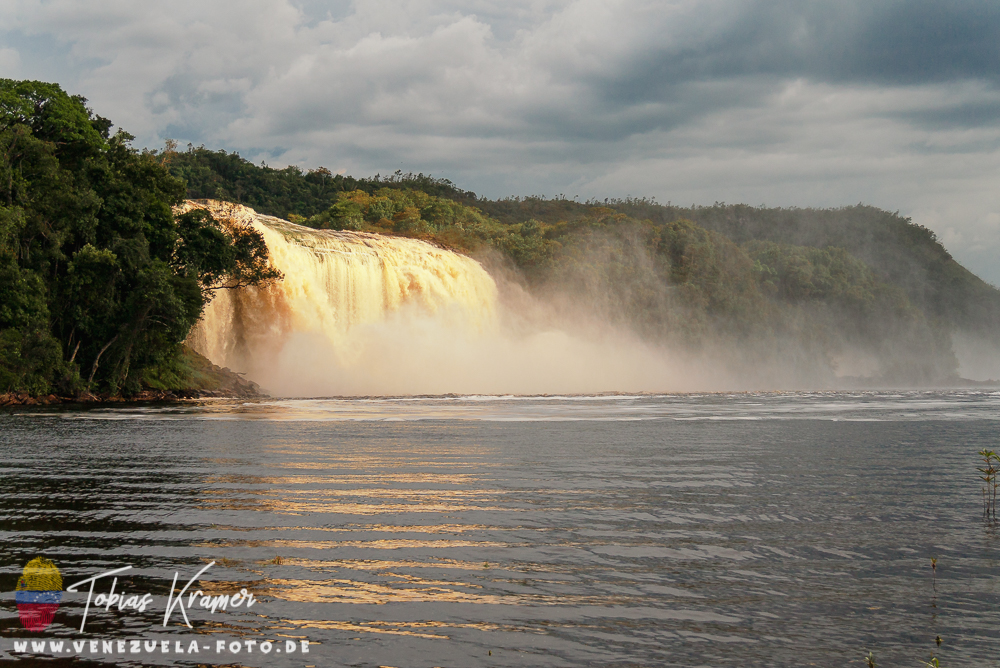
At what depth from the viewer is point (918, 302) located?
134125 mm

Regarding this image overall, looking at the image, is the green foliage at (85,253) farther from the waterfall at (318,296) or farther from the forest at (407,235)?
the waterfall at (318,296)

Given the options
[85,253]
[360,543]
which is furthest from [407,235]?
[360,543]

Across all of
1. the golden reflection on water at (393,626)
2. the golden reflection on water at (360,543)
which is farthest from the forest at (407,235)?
the golden reflection on water at (393,626)

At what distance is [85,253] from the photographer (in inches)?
1337

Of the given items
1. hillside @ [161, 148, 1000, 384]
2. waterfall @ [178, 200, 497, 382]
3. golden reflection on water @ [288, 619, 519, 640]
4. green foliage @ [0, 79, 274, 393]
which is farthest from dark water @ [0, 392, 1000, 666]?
hillside @ [161, 148, 1000, 384]

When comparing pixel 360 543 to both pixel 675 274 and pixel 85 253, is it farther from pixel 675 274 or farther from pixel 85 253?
pixel 675 274

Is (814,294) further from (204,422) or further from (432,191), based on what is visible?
(204,422)

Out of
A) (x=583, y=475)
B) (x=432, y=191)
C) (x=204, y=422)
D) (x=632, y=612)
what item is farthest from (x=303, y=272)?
(x=432, y=191)

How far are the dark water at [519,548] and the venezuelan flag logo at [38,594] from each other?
0.36 ft

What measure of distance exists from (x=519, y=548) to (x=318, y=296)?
129 feet

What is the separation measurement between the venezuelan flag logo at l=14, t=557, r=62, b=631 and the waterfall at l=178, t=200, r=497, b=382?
37108 millimetres

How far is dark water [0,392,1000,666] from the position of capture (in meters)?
7.15

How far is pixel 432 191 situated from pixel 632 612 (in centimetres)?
12682

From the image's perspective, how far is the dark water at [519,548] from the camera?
7.15 meters
